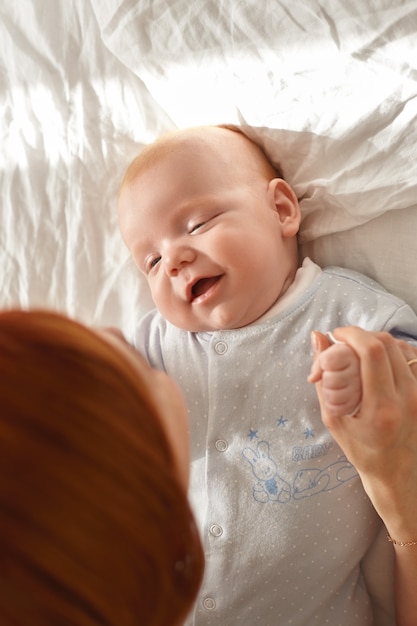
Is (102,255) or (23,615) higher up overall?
(23,615)

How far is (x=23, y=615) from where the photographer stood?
1.96 ft

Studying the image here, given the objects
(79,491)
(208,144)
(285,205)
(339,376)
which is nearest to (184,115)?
(208,144)

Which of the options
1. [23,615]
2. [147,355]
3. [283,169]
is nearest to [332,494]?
[147,355]

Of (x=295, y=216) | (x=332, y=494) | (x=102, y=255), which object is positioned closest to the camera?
(x=332, y=494)

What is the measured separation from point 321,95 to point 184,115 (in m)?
0.26

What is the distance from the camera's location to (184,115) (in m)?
1.43

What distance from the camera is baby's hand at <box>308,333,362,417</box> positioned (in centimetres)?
97

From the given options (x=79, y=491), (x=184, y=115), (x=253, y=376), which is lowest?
(x=253, y=376)

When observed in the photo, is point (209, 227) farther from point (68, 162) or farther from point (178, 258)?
point (68, 162)

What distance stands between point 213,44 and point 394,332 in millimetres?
588

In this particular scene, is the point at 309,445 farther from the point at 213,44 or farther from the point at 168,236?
the point at 213,44

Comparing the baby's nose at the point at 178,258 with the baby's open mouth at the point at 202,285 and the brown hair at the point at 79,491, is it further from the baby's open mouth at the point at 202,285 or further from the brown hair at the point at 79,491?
the brown hair at the point at 79,491

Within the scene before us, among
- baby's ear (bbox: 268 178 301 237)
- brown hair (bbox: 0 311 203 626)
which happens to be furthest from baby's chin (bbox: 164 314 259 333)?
brown hair (bbox: 0 311 203 626)

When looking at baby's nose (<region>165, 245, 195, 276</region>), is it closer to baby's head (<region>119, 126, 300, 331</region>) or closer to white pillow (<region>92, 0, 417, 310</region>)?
baby's head (<region>119, 126, 300, 331</region>)
